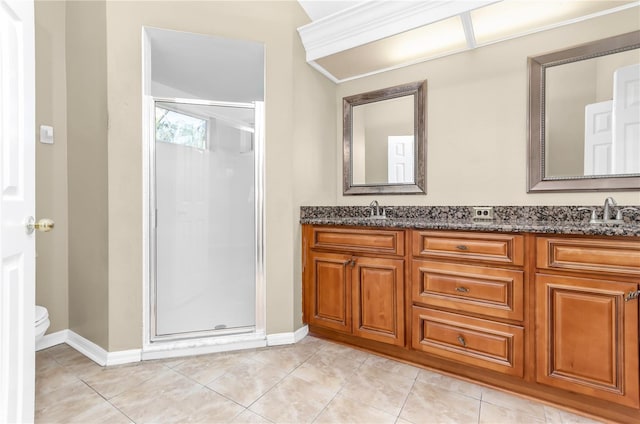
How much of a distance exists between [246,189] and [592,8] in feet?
7.93

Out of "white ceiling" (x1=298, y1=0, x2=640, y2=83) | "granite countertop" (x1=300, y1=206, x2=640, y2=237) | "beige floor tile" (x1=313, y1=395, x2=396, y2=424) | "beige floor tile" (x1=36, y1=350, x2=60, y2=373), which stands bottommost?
"beige floor tile" (x1=313, y1=395, x2=396, y2=424)

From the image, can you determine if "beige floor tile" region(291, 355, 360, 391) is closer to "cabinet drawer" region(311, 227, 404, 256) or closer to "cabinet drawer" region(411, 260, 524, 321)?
"cabinet drawer" region(411, 260, 524, 321)

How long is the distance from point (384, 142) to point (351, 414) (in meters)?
1.94

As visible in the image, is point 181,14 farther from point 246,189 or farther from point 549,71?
point 549,71

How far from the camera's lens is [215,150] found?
7.43 ft

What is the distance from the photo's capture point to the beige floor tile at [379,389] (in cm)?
155

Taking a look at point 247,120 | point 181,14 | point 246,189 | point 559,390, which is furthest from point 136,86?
point 559,390

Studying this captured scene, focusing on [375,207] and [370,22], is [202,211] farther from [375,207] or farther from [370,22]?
[370,22]

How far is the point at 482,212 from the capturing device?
211 cm

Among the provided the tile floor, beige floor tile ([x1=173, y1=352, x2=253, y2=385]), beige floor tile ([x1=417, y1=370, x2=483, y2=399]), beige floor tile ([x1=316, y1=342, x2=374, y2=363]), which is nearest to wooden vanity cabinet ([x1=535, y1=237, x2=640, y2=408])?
the tile floor

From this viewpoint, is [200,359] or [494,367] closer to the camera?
[494,367]

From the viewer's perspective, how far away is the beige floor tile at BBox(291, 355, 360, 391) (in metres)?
1.74

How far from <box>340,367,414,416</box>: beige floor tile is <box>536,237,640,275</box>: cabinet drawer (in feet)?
3.18

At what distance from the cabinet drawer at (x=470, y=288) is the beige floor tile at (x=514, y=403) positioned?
414 millimetres
